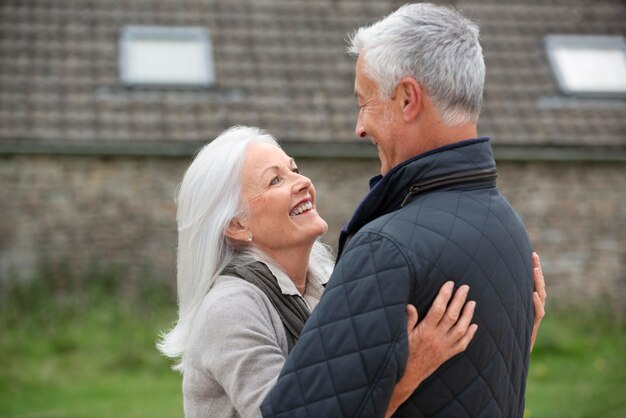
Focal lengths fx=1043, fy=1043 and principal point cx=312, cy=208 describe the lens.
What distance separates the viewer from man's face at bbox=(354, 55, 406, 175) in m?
2.83

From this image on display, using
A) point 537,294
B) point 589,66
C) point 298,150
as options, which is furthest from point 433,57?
point 589,66

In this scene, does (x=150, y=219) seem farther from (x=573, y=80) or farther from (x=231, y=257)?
(x=231, y=257)

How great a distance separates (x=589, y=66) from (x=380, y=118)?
1341cm

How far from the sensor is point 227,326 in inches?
115

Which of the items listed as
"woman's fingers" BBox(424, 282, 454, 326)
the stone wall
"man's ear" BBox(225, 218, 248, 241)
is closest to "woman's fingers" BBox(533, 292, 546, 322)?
"woman's fingers" BBox(424, 282, 454, 326)

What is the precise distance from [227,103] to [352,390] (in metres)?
12.0

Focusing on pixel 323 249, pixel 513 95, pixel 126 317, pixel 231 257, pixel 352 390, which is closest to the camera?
pixel 352 390

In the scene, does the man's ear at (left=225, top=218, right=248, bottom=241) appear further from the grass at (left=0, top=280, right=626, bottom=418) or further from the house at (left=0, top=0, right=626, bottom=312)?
the house at (left=0, top=0, right=626, bottom=312)

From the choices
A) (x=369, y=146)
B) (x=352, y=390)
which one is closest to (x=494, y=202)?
(x=352, y=390)

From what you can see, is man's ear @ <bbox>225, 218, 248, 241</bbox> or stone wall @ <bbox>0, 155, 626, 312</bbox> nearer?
man's ear @ <bbox>225, 218, 248, 241</bbox>

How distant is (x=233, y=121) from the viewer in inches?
553

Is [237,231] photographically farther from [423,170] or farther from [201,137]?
[201,137]

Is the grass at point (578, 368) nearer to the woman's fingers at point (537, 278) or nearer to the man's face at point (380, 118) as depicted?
the woman's fingers at point (537, 278)

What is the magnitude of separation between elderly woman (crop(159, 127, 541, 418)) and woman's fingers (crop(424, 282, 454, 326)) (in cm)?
48
